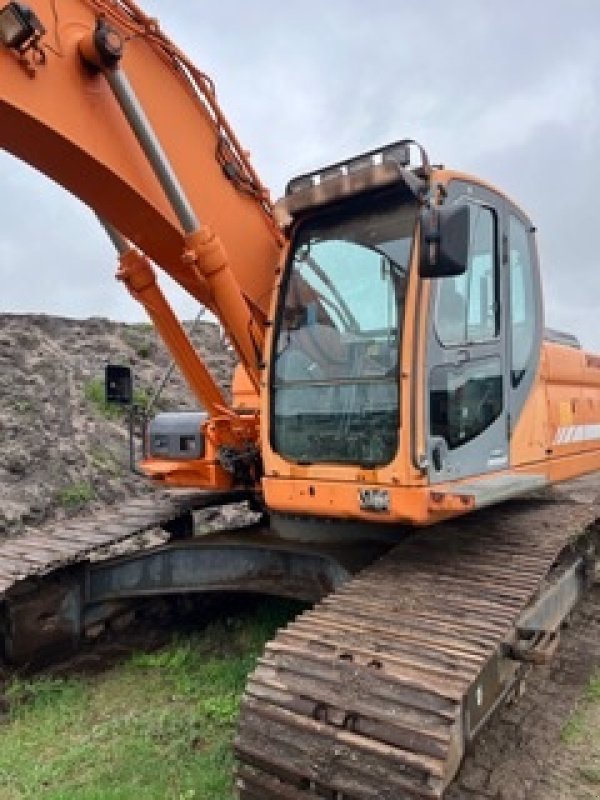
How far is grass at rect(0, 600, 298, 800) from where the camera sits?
3.45 metres

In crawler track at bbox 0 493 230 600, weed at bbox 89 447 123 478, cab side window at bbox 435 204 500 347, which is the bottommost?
crawler track at bbox 0 493 230 600

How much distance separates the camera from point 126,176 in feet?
12.9

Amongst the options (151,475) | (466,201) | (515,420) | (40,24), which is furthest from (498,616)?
(40,24)

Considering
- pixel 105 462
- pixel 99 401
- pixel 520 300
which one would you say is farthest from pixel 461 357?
pixel 99 401

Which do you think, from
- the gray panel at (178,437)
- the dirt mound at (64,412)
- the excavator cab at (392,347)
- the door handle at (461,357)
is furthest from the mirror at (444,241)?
the dirt mound at (64,412)

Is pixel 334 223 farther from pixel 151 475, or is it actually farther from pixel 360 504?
pixel 151 475

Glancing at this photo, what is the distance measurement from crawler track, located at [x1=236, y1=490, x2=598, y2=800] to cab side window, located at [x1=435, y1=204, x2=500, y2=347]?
1178 millimetres

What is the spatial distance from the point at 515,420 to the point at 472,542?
28.6 inches

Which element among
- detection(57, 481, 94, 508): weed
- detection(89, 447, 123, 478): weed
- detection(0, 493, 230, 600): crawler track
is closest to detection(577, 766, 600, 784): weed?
detection(0, 493, 230, 600): crawler track

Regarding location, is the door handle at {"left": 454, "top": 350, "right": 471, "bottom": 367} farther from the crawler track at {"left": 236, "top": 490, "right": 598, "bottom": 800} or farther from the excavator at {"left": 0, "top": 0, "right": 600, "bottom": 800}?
the crawler track at {"left": 236, "top": 490, "right": 598, "bottom": 800}

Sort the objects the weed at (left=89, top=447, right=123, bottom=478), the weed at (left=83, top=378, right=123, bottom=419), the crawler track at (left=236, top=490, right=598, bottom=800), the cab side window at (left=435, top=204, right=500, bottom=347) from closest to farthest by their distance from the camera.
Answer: the crawler track at (left=236, top=490, right=598, bottom=800), the cab side window at (left=435, top=204, right=500, bottom=347), the weed at (left=89, top=447, right=123, bottom=478), the weed at (left=83, top=378, right=123, bottom=419)

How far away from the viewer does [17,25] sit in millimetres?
3402

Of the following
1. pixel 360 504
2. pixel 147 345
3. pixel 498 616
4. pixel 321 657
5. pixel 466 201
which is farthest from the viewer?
pixel 147 345

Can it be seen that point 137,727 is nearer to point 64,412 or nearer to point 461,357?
point 461,357
